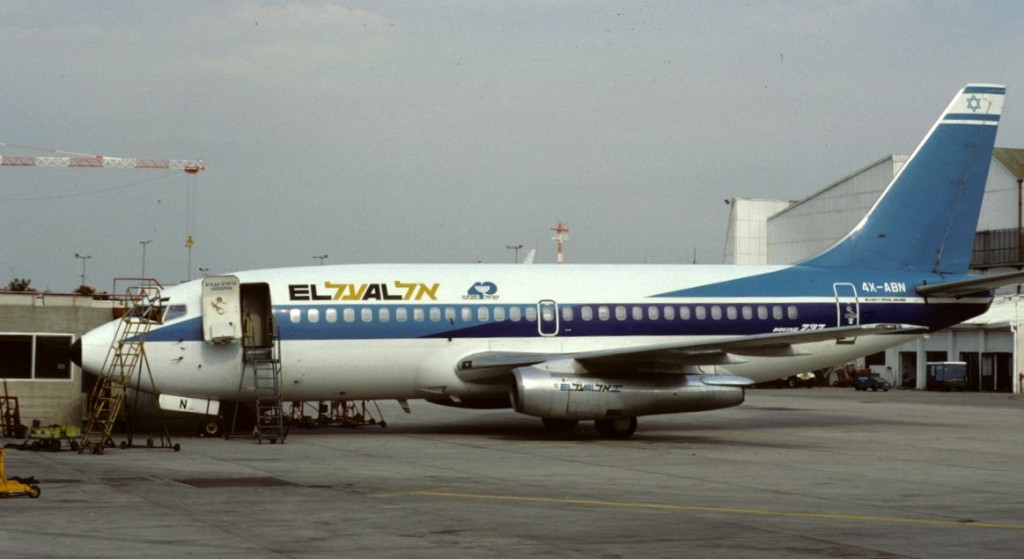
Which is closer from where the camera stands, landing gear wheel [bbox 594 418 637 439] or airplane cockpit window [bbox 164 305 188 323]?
airplane cockpit window [bbox 164 305 188 323]

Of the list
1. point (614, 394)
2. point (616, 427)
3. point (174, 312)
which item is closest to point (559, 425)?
point (616, 427)

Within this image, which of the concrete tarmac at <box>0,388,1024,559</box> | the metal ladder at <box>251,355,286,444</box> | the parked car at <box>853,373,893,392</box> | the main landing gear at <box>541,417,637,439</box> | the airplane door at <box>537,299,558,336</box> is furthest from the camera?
the parked car at <box>853,373,893,392</box>

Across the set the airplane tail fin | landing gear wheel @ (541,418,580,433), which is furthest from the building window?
the airplane tail fin

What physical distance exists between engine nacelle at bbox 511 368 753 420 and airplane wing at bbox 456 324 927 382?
0.46 metres

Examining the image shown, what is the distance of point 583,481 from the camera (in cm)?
2114

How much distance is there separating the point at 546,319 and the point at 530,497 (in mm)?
13194

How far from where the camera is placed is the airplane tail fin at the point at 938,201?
35.7 m

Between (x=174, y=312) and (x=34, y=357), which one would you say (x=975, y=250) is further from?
(x=34, y=357)

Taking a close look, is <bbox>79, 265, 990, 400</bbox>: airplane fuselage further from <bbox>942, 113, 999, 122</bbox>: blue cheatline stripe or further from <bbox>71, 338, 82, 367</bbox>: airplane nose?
<bbox>942, 113, 999, 122</bbox>: blue cheatline stripe

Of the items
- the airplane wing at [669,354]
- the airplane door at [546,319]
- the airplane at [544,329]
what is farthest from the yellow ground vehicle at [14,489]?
the airplane door at [546,319]

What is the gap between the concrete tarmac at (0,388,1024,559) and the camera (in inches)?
552

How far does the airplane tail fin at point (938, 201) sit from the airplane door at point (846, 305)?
1569 mm

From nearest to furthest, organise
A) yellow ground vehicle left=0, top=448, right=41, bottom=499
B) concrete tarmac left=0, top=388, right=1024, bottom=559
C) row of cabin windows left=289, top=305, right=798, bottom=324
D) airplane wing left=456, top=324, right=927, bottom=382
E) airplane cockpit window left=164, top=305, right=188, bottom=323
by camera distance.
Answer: concrete tarmac left=0, top=388, right=1024, bottom=559, yellow ground vehicle left=0, top=448, right=41, bottom=499, airplane wing left=456, top=324, right=927, bottom=382, airplane cockpit window left=164, top=305, right=188, bottom=323, row of cabin windows left=289, top=305, right=798, bottom=324

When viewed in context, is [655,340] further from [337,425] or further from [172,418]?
[172,418]
